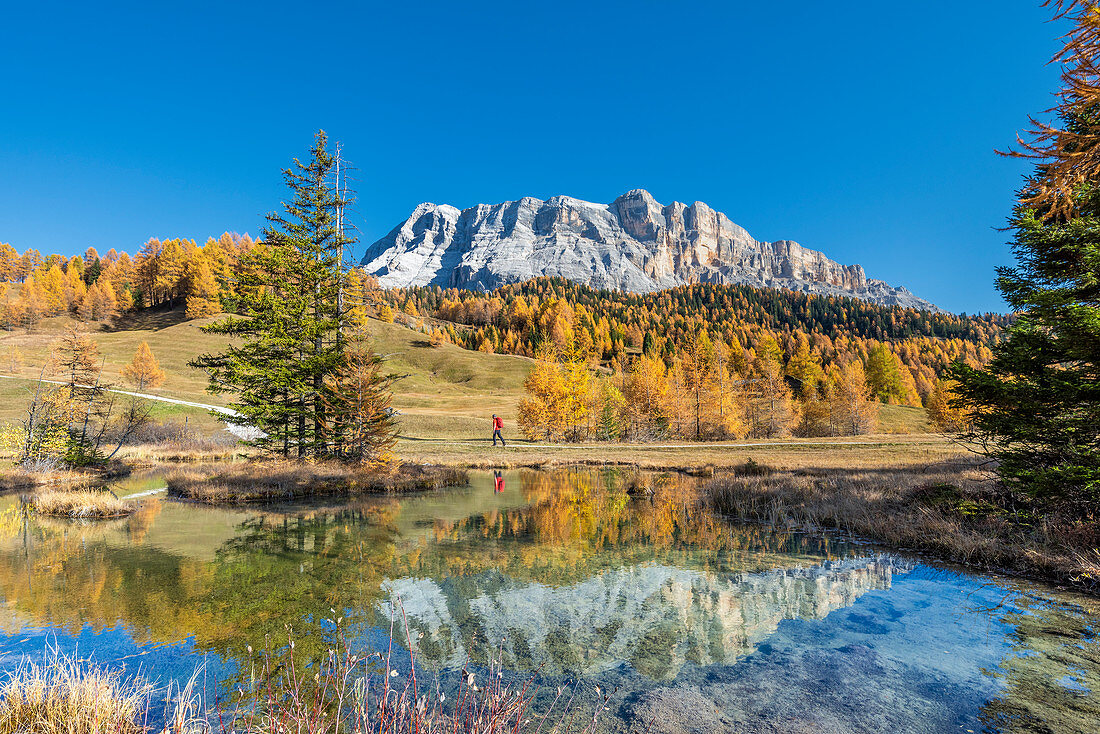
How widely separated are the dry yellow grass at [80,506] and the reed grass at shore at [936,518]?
2283cm

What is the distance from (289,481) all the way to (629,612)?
20072mm

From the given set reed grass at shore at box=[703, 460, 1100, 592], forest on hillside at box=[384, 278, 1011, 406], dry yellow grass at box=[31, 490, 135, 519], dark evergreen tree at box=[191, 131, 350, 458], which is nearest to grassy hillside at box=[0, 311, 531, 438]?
dark evergreen tree at box=[191, 131, 350, 458]

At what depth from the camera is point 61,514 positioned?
17.8 m

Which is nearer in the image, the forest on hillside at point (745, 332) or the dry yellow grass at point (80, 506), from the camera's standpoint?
the dry yellow grass at point (80, 506)

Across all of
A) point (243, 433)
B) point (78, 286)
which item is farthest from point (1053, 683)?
point (78, 286)

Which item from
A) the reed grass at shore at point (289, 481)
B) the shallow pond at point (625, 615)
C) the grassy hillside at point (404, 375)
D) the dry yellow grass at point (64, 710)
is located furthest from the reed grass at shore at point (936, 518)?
the grassy hillside at point (404, 375)

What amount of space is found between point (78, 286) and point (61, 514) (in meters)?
132

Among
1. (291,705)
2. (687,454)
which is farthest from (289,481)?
(687,454)

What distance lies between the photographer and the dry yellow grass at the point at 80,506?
1745 cm

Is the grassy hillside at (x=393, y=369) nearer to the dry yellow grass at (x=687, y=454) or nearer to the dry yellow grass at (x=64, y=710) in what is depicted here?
the dry yellow grass at (x=687, y=454)

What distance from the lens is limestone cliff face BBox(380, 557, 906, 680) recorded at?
7.38 m

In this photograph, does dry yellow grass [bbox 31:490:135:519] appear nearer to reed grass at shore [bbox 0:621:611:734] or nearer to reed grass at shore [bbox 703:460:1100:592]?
reed grass at shore [bbox 0:621:611:734]

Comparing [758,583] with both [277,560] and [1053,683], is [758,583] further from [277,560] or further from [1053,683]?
[277,560]

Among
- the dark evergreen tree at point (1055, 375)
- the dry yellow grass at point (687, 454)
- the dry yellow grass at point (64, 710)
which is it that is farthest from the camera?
the dry yellow grass at point (687, 454)
